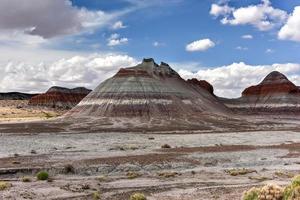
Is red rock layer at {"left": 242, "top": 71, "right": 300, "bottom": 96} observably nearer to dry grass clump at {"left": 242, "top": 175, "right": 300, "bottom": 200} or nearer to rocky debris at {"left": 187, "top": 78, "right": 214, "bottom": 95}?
rocky debris at {"left": 187, "top": 78, "right": 214, "bottom": 95}

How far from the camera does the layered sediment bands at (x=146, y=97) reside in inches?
4953

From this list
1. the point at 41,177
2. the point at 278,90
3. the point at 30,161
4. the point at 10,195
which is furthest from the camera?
the point at 278,90

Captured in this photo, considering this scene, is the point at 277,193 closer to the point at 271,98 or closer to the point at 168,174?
the point at 168,174

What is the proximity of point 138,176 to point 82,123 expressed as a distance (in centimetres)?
7916

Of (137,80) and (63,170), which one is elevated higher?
(137,80)

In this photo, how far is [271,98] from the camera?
579 feet

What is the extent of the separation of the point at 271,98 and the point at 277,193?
539ft

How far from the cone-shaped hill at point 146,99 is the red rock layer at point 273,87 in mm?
35576

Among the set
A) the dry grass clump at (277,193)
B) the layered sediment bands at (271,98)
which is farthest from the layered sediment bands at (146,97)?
the dry grass clump at (277,193)

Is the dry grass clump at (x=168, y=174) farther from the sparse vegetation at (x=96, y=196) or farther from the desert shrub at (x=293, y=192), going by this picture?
the desert shrub at (x=293, y=192)

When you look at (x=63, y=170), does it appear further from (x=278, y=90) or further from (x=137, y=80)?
(x=278, y=90)

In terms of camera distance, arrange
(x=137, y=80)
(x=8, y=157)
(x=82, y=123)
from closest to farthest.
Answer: (x=8, y=157) < (x=82, y=123) < (x=137, y=80)

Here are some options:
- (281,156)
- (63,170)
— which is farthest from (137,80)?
(63,170)

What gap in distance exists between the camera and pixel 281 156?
46.5 m
